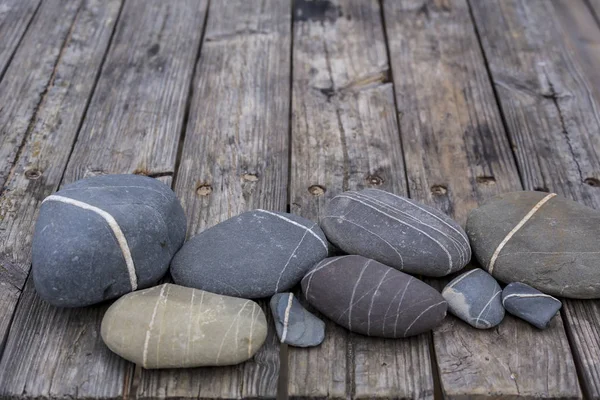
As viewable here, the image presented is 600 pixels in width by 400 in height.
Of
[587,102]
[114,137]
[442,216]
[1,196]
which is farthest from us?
[587,102]

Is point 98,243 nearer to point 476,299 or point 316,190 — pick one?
point 316,190

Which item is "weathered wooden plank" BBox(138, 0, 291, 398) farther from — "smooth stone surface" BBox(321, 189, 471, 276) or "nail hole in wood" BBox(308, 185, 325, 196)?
"smooth stone surface" BBox(321, 189, 471, 276)

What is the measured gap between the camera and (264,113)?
105 inches

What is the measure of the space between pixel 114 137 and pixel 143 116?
0.53 ft

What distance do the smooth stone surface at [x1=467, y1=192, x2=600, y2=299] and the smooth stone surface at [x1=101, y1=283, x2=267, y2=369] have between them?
27.0 inches

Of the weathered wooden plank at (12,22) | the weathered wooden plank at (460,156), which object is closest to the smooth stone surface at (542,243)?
the weathered wooden plank at (460,156)

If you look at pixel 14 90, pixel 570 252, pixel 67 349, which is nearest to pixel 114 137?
pixel 14 90

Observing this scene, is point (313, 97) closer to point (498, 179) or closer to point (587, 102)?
point (498, 179)

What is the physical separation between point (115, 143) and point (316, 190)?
738mm

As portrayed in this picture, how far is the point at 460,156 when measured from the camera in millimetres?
2486

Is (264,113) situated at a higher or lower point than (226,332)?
lower

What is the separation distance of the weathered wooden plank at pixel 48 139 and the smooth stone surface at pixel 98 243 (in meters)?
0.23

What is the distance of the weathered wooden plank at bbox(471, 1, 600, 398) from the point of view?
75.8 inches

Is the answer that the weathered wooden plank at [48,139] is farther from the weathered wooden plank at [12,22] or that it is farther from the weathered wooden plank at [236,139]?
the weathered wooden plank at [236,139]
